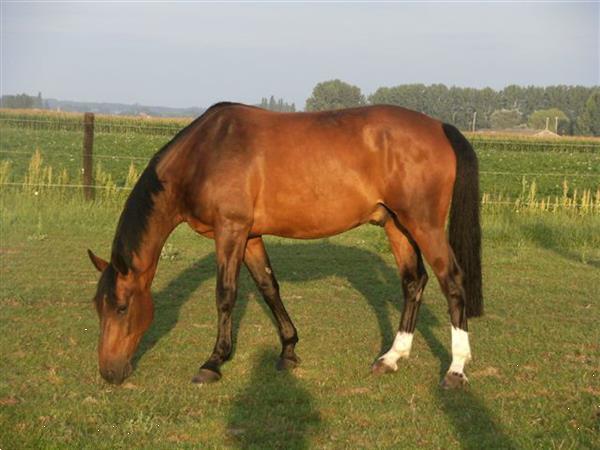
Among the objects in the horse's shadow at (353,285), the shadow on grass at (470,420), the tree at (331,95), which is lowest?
the horse's shadow at (353,285)

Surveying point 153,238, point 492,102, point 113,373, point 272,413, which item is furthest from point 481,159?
point 492,102

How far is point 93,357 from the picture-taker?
237 inches

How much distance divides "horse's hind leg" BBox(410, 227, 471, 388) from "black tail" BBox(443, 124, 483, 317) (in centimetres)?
27

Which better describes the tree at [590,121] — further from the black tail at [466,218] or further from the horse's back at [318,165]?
the horse's back at [318,165]

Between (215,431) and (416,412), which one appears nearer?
(215,431)

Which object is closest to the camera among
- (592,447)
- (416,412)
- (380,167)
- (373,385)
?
(592,447)

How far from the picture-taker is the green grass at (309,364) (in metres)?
4.41

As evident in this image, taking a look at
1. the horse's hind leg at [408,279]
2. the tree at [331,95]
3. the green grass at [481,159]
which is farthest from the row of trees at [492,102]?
the horse's hind leg at [408,279]

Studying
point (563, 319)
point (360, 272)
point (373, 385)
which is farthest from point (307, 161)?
point (360, 272)

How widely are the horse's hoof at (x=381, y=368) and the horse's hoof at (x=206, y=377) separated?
46.5 inches

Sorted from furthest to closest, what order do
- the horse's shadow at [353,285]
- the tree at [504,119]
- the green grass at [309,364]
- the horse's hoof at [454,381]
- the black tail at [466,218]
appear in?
1. the tree at [504,119]
2. the black tail at [466,218]
3. the horse's hoof at [454,381]
4. the horse's shadow at [353,285]
5. the green grass at [309,364]

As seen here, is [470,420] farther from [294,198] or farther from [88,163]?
[88,163]

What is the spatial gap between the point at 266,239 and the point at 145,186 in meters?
6.40

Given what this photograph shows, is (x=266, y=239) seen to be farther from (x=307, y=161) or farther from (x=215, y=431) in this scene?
(x=215, y=431)
